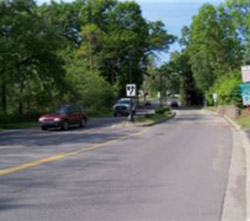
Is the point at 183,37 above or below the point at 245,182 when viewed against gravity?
above

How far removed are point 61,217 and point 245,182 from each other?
5.01m

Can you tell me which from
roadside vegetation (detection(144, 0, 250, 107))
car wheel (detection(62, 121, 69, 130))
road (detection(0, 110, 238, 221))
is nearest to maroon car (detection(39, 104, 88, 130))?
car wheel (detection(62, 121, 69, 130))

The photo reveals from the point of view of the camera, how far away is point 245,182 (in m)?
11.9

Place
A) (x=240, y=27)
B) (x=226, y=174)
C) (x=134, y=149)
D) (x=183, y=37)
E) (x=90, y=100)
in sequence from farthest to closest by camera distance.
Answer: (x=183, y=37) < (x=240, y=27) < (x=90, y=100) < (x=134, y=149) < (x=226, y=174)

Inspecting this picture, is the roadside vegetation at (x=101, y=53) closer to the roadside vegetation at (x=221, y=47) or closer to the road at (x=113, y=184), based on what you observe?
the roadside vegetation at (x=221, y=47)

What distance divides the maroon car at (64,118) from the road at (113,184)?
49.0ft

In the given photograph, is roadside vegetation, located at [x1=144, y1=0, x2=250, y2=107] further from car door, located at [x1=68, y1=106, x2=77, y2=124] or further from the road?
the road

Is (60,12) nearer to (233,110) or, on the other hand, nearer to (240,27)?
(240,27)

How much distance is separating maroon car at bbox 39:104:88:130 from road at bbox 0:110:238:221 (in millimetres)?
14931

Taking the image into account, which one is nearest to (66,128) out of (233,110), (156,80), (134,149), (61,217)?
(134,149)

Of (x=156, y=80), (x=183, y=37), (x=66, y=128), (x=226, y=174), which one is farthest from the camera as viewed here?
(x=156, y=80)

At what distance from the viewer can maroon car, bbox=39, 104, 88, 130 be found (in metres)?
33.9

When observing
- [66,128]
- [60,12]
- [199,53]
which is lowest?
[66,128]

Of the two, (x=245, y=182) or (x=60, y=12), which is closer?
(x=245, y=182)
